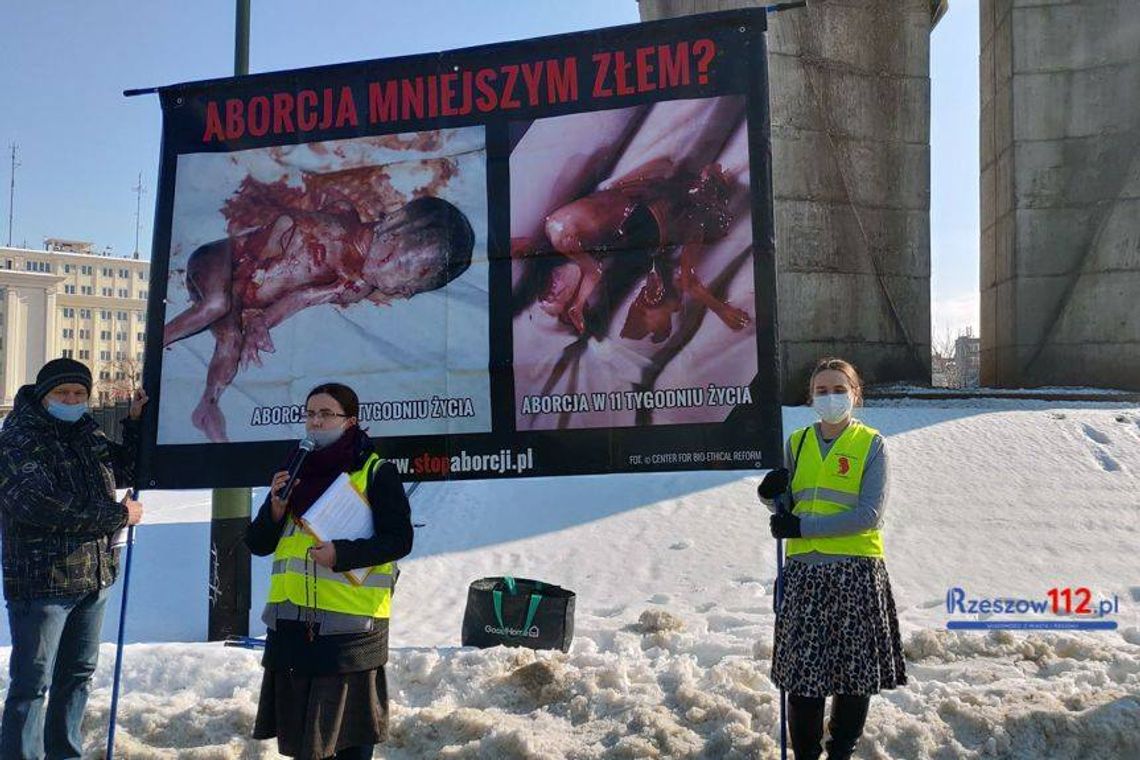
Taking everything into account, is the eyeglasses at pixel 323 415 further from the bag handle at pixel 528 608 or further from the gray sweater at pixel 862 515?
the bag handle at pixel 528 608

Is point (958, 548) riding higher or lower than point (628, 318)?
lower

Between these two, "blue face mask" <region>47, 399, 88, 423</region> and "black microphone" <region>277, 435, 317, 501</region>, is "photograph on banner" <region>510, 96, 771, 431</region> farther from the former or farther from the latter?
"blue face mask" <region>47, 399, 88, 423</region>

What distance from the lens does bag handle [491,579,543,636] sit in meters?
5.80

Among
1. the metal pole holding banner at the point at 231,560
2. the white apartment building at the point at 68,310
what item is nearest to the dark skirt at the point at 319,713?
the metal pole holding banner at the point at 231,560

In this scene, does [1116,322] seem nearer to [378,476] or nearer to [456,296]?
[456,296]

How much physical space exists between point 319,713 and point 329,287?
2.37 m

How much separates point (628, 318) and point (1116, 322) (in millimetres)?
14202

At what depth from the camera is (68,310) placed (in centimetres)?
11144

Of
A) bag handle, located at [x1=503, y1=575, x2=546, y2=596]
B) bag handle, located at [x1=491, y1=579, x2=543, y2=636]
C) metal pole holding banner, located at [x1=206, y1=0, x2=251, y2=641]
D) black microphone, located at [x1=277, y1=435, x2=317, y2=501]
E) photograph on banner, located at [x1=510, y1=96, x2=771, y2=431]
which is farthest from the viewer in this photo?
metal pole holding banner, located at [x1=206, y1=0, x2=251, y2=641]

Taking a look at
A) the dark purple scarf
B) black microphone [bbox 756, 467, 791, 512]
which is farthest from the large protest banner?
the dark purple scarf

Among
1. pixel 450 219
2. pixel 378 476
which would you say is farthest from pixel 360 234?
pixel 378 476

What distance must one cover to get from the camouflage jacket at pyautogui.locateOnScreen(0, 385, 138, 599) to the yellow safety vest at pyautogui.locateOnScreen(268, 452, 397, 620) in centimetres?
107

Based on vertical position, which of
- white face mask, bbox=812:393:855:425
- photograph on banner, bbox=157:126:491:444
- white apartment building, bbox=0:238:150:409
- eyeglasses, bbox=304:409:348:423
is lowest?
eyeglasses, bbox=304:409:348:423

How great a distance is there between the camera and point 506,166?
464 cm
